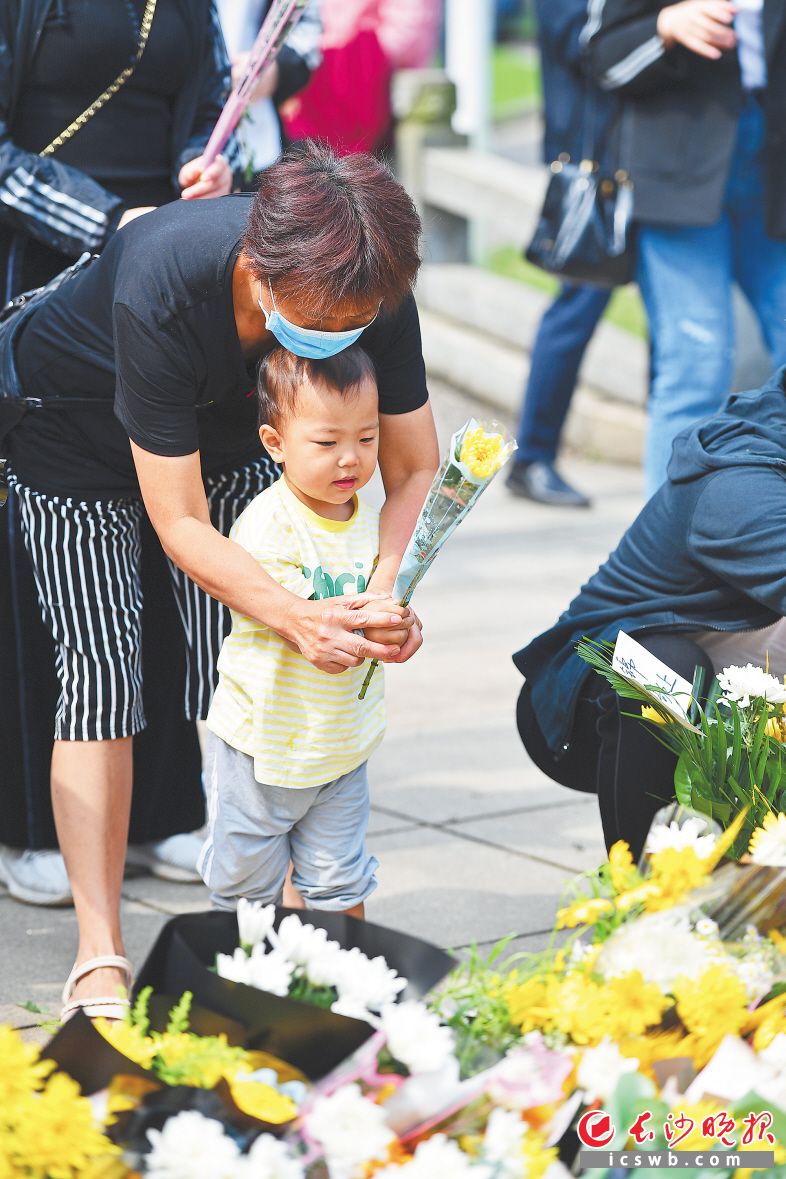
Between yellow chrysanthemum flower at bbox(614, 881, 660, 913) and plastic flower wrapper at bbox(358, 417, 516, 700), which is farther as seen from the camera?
plastic flower wrapper at bbox(358, 417, 516, 700)

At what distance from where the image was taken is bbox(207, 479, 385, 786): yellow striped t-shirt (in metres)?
2.55

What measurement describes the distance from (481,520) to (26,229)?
12.0 feet

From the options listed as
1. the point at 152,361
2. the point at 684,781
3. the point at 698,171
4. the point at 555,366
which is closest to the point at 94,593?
the point at 152,361

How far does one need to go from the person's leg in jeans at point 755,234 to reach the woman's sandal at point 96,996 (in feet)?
8.36

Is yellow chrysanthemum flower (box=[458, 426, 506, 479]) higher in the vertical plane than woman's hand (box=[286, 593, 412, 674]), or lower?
higher

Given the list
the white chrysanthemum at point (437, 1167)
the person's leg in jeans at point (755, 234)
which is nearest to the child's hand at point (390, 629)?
the white chrysanthemum at point (437, 1167)

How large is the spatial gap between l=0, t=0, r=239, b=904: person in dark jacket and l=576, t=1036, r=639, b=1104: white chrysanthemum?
161 centimetres

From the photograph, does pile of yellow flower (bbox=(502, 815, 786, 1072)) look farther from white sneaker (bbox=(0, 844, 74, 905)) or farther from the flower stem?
white sneaker (bbox=(0, 844, 74, 905))

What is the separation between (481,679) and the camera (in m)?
4.77

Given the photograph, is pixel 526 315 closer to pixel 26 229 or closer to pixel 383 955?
pixel 26 229

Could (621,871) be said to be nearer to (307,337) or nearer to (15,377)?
(307,337)

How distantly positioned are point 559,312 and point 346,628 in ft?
13.5

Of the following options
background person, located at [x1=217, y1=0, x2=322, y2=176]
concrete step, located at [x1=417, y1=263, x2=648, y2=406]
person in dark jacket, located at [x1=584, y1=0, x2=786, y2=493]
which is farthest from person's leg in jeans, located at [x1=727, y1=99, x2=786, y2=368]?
concrete step, located at [x1=417, y1=263, x2=648, y2=406]

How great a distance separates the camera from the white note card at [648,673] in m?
2.38
